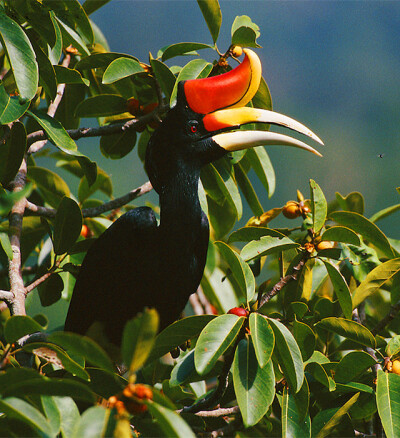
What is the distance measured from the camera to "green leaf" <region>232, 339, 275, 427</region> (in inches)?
66.3

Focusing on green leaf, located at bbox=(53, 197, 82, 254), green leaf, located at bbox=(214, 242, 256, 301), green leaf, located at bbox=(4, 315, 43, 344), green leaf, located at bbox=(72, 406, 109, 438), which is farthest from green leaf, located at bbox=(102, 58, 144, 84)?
green leaf, located at bbox=(72, 406, 109, 438)

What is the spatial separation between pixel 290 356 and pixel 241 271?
0.36m

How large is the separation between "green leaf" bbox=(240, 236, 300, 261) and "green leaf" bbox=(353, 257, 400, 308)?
0.32m

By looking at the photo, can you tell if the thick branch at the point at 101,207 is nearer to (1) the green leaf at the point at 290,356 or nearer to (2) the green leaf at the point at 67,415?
(1) the green leaf at the point at 290,356

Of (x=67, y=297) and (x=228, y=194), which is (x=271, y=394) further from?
(x=67, y=297)

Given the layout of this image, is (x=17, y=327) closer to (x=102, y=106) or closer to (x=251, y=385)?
(x=251, y=385)

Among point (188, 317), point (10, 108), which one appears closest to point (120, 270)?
point (188, 317)

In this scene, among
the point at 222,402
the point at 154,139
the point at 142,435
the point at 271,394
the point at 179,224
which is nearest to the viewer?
the point at 142,435

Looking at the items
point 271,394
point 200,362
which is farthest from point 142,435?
point 271,394

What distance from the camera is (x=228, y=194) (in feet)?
8.87

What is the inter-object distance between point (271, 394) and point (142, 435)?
0.41m

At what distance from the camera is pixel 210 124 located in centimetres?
266

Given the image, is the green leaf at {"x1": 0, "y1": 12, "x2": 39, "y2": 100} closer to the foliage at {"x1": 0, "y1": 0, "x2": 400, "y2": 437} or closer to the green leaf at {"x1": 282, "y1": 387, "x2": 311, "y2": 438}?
the foliage at {"x1": 0, "y1": 0, "x2": 400, "y2": 437}

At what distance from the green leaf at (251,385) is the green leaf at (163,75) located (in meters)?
1.30
